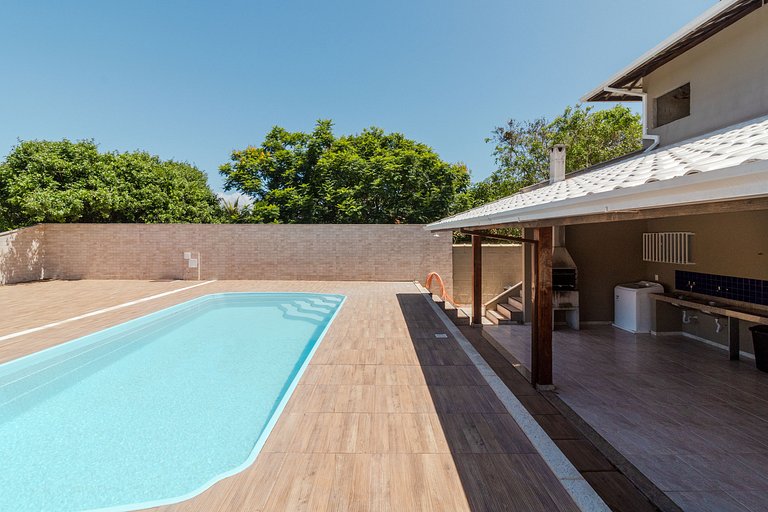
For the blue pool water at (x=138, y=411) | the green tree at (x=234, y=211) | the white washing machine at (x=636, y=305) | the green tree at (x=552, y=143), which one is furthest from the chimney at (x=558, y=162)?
the green tree at (x=234, y=211)

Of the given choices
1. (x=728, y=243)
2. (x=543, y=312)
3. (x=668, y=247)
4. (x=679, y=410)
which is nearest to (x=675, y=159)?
(x=543, y=312)

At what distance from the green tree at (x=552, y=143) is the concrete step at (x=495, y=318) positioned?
906cm

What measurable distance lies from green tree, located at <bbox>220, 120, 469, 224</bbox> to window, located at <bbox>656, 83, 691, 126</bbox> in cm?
984

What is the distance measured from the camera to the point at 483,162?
19.9 metres

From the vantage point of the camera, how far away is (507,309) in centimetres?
765

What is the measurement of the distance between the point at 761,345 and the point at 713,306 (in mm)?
772

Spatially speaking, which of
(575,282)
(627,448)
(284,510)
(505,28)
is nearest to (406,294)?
(575,282)

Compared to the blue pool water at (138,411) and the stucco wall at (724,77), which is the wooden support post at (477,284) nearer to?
the blue pool water at (138,411)

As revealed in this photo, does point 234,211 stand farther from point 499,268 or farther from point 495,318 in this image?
point 495,318

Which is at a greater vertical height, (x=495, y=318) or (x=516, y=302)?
(x=516, y=302)

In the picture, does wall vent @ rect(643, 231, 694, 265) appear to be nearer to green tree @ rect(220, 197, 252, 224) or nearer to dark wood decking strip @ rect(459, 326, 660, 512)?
dark wood decking strip @ rect(459, 326, 660, 512)

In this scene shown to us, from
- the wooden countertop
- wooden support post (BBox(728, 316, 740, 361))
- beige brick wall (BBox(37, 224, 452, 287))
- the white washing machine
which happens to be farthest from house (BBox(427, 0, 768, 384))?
beige brick wall (BBox(37, 224, 452, 287))

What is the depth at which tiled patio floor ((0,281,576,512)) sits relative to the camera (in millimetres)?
2127

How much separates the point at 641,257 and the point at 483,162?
1393 cm
